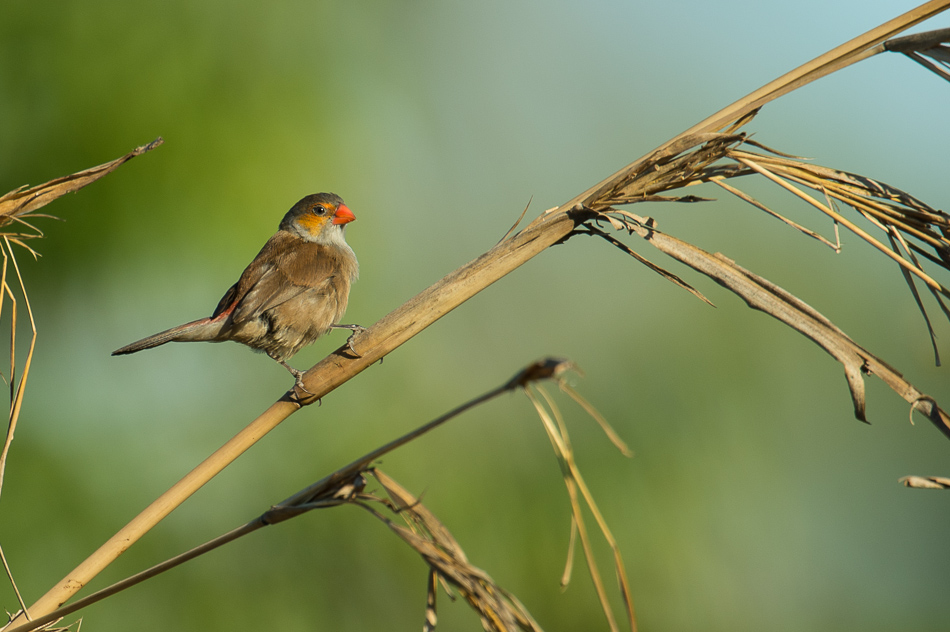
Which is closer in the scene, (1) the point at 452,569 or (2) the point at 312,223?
(1) the point at 452,569

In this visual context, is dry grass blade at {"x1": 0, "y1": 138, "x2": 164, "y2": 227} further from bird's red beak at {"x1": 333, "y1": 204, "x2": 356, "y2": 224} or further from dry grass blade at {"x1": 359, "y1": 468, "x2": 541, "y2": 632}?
bird's red beak at {"x1": 333, "y1": 204, "x2": 356, "y2": 224}

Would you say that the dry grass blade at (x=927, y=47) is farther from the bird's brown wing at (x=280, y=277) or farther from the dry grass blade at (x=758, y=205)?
the bird's brown wing at (x=280, y=277)

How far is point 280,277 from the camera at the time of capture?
9.29 ft

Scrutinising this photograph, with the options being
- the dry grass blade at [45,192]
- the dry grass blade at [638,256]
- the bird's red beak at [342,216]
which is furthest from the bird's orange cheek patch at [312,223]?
the dry grass blade at [638,256]

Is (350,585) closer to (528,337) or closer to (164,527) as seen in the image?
(164,527)

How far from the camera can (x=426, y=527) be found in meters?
1.06

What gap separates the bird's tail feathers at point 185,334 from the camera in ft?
7.36

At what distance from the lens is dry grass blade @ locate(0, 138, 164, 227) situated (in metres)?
1.26

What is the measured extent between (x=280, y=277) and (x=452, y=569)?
2.06 m

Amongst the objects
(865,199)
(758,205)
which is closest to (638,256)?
(758,205)

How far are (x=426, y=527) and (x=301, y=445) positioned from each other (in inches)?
246

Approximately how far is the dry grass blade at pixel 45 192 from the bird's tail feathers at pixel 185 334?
0.95 meters

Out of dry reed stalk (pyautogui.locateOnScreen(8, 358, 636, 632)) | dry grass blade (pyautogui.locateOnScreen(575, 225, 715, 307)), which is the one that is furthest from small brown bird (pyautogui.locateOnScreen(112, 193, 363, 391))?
dry grass blade (pyautogui.locateOnScreen(575, 225, 715, 307))

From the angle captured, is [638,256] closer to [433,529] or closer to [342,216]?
[433,529]
